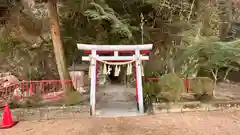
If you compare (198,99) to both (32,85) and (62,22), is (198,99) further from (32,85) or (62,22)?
(62,22)

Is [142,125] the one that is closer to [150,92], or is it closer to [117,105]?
[150,92]

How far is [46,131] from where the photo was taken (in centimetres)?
468

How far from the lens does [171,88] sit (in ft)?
19.1

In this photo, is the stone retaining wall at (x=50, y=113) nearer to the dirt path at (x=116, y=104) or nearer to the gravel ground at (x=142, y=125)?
the gravel ground at (x=142, y=125)

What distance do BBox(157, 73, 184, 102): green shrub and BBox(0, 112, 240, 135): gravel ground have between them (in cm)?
54

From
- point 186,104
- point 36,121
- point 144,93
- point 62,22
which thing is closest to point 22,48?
point 62,22

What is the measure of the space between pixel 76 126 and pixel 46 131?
2.43 ft

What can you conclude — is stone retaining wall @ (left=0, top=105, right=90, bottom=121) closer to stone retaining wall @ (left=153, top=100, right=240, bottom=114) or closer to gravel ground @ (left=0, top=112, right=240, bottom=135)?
gravel ground @ (left=0, top=112, right=240, bottom=135)

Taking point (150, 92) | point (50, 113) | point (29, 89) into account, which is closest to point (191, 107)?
point (150, 92)

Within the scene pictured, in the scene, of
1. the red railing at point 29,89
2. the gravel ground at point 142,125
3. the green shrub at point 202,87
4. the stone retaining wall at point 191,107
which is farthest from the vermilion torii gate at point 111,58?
the green shrub at point 202,87

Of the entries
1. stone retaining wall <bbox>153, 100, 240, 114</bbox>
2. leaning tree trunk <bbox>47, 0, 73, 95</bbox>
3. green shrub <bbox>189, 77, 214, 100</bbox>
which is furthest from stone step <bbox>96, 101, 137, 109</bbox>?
green shrub <bbox>189, 77, 214, 100</bbox>

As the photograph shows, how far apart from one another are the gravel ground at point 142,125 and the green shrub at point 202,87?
0.85 meters

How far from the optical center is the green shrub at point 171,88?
19.0 feet

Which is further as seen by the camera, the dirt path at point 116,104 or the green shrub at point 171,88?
the dirt path at point 116,104
